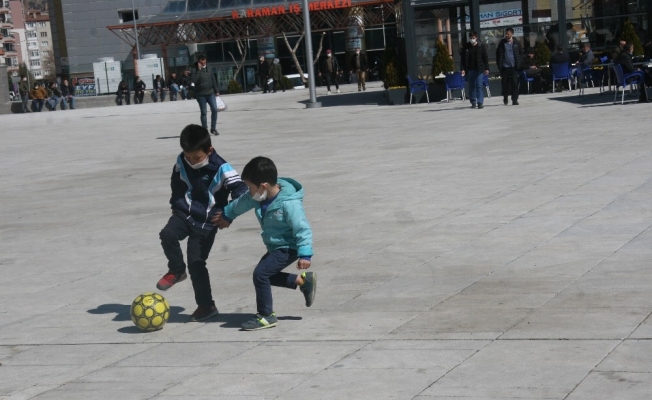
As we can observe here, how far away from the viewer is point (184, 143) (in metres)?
6.82

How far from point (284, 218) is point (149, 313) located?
106 cm

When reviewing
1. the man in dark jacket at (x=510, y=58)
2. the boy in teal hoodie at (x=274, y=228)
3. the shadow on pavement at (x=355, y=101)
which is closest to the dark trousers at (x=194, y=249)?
the boy in teal hoodie at (x=274, y=228)

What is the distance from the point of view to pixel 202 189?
7086 mm

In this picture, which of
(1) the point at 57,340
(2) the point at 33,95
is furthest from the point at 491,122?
(2) the point at 33,95

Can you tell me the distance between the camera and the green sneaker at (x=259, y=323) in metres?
6.59

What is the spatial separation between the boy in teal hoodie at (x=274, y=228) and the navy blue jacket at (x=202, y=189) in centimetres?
25

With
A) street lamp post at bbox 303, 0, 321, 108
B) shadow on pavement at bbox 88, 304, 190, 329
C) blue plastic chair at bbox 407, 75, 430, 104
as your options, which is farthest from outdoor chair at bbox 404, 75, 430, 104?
shadow on pavement at bbox 88, 304, 190, 329

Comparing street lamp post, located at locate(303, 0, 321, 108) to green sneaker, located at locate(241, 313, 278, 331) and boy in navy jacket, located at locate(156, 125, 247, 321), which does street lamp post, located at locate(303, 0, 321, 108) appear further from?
green sneaker, located at locate(241, 313, 278, 331)

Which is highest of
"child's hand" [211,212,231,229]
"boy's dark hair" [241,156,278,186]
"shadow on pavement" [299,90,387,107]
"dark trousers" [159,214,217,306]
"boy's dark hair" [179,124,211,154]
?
"boy's dark hair" [179,124,211,154]

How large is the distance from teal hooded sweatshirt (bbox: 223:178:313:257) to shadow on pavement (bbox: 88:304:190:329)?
86 cm

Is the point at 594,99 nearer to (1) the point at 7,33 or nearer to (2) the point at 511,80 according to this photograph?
(2) the point at 511,80

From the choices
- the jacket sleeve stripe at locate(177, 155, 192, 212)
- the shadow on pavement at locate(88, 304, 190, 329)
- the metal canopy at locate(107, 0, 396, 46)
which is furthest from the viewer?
the metal canopy at locate(107, 0, 396, 46)

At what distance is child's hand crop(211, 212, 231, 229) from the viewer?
6.85 metres

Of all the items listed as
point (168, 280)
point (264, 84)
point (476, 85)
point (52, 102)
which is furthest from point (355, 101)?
point (168, 280)
